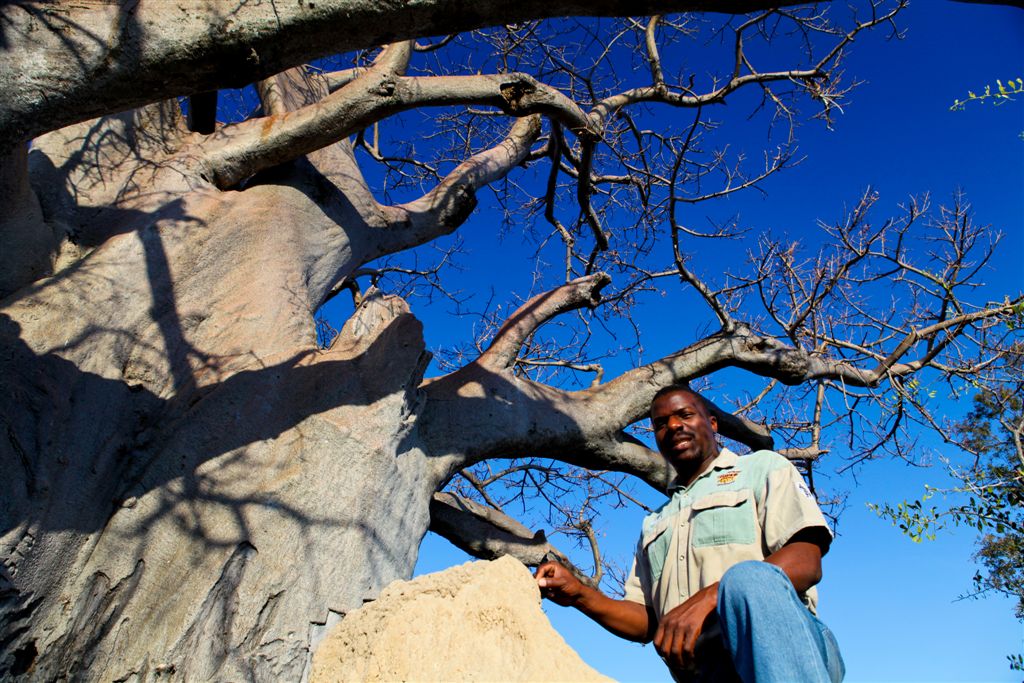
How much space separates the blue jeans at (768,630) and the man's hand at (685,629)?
0.11 metres

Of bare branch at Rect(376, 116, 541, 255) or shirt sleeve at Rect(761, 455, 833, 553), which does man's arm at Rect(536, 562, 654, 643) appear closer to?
shirt sleeve at Rect(761, 455, 833, 553)

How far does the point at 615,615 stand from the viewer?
207 cm

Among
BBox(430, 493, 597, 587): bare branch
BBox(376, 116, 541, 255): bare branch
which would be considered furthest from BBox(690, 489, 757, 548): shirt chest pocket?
BBox(376, 116, 541, 255): bare branch

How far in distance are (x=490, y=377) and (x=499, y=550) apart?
3.48 ft

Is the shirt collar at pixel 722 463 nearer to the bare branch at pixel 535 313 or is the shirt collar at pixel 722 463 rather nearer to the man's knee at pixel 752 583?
the man's knee at pixel 752 583

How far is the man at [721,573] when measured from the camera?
1372 mm

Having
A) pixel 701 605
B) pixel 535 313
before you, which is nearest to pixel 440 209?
pixel 535 313

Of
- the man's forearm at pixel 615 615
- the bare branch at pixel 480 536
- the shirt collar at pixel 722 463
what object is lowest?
the man's forearm at pixel 615 615

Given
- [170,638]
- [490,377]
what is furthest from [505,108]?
[170,638]

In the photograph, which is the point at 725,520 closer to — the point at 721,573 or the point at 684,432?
the point at 721,573

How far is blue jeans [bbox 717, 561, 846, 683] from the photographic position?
4.36 feet

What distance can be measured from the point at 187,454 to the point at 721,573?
1.95 meters

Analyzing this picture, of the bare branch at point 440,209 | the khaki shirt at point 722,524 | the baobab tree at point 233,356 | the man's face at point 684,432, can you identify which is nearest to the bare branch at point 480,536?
the baobab tree at point 233,356

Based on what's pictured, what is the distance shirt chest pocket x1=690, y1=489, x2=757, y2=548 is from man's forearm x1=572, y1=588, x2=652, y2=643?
29cm
